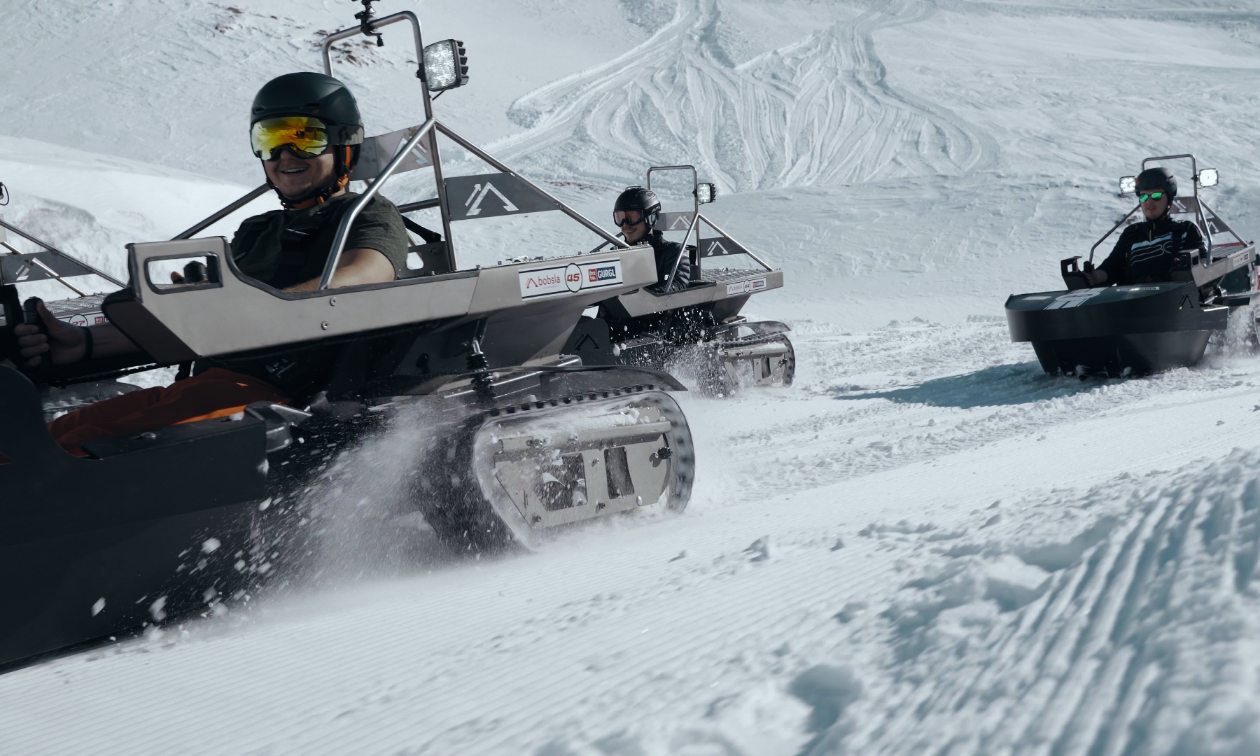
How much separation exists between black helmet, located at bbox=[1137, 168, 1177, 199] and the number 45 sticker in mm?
1306

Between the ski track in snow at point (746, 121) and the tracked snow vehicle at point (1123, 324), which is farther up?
the ski track in snow at point (746, 121)

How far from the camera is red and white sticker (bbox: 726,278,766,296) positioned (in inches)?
340

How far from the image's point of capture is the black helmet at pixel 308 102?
142 inches

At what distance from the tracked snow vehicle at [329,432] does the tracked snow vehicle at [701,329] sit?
322 cm

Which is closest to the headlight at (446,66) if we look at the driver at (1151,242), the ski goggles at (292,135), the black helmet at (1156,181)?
the ski goggles at (292,135)

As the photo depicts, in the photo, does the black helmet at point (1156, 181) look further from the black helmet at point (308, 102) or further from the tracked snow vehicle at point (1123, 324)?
the black helmet at point (308, 102)

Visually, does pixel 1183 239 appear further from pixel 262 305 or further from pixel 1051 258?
pixel 1051 258

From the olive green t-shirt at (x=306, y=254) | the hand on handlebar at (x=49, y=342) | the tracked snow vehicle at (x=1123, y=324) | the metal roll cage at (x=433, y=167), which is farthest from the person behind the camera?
the tracked snow vehicle at (x=1123, y=324)

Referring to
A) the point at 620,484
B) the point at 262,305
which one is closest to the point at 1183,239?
the point at 620,484

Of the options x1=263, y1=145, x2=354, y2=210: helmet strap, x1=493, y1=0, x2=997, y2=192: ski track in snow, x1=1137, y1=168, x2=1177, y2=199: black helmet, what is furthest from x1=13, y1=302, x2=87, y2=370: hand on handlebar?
x1=493, y1=0, x2=997, y2=192: ski track in snow

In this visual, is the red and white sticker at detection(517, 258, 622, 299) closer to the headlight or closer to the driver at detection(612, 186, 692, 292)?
the headlight

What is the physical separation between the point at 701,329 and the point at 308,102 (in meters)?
5.13

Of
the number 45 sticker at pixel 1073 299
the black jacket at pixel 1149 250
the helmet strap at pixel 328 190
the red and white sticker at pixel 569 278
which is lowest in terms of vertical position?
the number 45 sticker at pixel 1073 299

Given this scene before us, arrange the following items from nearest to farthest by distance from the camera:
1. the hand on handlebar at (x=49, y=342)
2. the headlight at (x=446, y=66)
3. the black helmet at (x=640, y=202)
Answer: the hand on handlebar at (x=49, y=342)
the headlight at (x=446, y=66)
the black helmet at (x=640, y=202)
